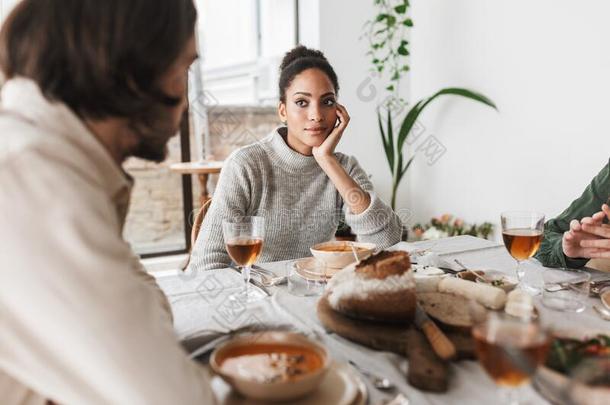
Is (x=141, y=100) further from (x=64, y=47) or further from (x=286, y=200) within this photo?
(x=286, y=200)

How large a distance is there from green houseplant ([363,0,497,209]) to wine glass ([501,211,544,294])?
242 centimetres

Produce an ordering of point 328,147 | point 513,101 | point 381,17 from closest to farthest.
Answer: point 328,147, point 513,101, point 381,17

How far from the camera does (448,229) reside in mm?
3486

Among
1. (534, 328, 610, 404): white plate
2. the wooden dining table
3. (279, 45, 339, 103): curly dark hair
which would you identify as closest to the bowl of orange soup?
(534, 328, 610, 404): white plate

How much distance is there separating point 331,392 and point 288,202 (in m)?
1.23

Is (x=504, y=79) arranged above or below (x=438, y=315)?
above

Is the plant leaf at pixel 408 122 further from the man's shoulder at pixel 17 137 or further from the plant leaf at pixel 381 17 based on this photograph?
the man's shoulder at pixel 17 137

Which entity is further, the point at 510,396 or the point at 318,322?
the point at 318,322

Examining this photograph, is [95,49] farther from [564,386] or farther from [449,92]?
[449,92]

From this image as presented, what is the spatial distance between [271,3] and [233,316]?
3751mm

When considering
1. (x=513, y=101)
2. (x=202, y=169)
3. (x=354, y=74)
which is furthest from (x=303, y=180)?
(x=354, y=74)

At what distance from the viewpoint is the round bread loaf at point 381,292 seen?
0.94m

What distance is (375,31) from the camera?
3.85 meters

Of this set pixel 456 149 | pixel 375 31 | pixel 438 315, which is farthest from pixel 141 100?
pixel 375 31
